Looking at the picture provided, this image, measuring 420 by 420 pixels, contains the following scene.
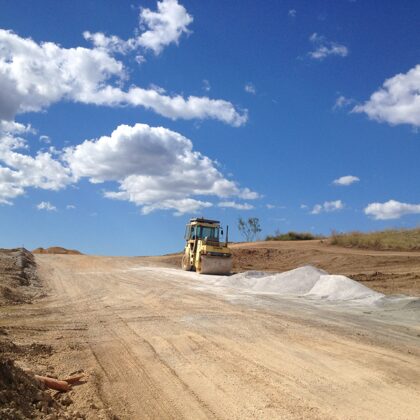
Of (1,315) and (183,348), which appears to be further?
(1,315)

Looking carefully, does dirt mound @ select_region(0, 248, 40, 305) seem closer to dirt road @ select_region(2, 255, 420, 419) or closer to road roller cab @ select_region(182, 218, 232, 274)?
dirt road @ select_region(2, 255, 420, 419)

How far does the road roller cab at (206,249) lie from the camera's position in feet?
89.1

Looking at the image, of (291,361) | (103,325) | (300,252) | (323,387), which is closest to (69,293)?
(103,325)

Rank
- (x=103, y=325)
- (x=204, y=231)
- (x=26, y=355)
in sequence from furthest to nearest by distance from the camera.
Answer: (x=204, y=231), (x=103, y=325), (x=26, y=355)

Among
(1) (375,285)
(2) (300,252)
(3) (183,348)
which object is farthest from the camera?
(2) (300,252)

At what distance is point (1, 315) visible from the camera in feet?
39.0

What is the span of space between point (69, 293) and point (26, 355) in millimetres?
9573

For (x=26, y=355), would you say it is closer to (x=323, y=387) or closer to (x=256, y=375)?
(x=256, y=375)

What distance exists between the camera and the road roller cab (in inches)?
1070

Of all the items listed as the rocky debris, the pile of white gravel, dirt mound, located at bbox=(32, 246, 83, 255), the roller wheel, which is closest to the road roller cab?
the roller wheel

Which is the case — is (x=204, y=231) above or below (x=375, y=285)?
above

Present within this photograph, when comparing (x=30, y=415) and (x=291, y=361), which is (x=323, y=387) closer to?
(x=291, y=361)

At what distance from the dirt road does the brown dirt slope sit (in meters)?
8.34

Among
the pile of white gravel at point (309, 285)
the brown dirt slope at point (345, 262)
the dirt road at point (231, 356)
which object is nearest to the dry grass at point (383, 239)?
the brown dirt slope at point (345, 262)
